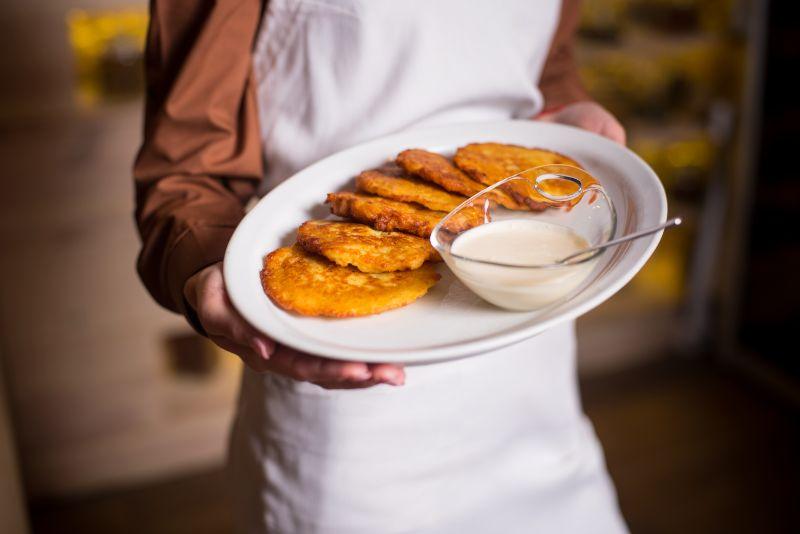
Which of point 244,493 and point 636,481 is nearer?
point 244,493

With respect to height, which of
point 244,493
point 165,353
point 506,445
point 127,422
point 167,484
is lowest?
point 167,484

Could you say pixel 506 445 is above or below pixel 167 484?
above

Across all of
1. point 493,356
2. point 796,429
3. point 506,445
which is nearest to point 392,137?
point 493,356

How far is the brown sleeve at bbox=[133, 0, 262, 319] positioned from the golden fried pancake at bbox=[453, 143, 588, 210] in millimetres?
306

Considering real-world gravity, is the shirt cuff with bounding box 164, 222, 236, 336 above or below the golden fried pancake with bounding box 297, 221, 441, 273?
below

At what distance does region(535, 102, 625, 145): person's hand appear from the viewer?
3.60ft

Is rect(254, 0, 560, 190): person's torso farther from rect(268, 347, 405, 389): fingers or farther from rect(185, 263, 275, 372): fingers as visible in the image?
rect(268, 347, 405, 389): fingers

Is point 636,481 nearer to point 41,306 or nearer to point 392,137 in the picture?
point 392,137

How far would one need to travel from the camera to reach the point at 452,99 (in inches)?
43.2

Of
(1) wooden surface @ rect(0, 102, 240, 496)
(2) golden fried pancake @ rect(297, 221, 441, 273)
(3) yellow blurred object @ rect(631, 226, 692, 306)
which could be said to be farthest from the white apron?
(3) yellow blurred object @ rect(631, 226, 692, 306)

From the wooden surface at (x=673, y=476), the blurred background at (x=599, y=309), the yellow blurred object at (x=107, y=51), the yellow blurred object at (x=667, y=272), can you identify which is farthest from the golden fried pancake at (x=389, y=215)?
the yellow blurred object at (x=667, y=272)

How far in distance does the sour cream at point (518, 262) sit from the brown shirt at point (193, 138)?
0.34m

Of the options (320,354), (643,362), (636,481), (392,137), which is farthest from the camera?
(643,362)

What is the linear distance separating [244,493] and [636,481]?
60.3 inches
